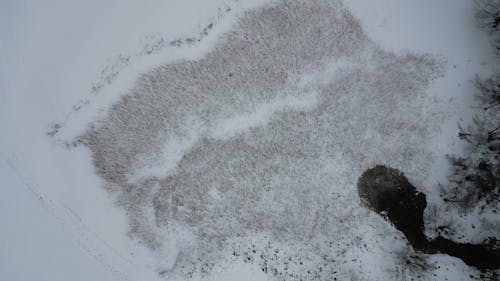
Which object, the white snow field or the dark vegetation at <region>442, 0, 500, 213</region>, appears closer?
the dark vegetation at <region>442, 0, 500, 213</region>

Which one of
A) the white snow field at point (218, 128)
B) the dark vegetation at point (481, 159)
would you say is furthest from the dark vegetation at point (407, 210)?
the dark vegetation at point (481, 159)

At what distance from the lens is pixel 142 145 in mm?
13188

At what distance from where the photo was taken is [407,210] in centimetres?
1255

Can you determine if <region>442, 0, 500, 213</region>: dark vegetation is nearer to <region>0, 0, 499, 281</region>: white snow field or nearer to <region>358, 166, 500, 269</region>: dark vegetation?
<region>0, 0, 499, 281</region>: white snow field

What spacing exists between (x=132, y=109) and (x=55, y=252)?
5931 mm

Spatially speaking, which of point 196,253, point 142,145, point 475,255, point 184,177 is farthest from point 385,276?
point 142,145

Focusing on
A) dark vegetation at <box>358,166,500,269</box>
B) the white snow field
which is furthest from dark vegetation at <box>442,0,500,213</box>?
dark vegetation at <box>358,166,500,269</box>

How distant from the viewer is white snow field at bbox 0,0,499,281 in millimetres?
12703

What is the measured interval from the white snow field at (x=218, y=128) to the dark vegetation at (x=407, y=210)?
0.34 metres

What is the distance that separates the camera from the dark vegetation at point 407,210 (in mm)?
12273

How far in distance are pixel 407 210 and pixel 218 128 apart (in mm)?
7483

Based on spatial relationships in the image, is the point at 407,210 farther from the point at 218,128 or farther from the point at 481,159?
the point at 218,128

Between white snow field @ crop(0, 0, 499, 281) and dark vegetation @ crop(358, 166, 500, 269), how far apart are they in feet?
1.11

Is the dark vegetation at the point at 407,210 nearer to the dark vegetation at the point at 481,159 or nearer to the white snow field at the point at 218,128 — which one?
the white snow field at the point at 218,128
